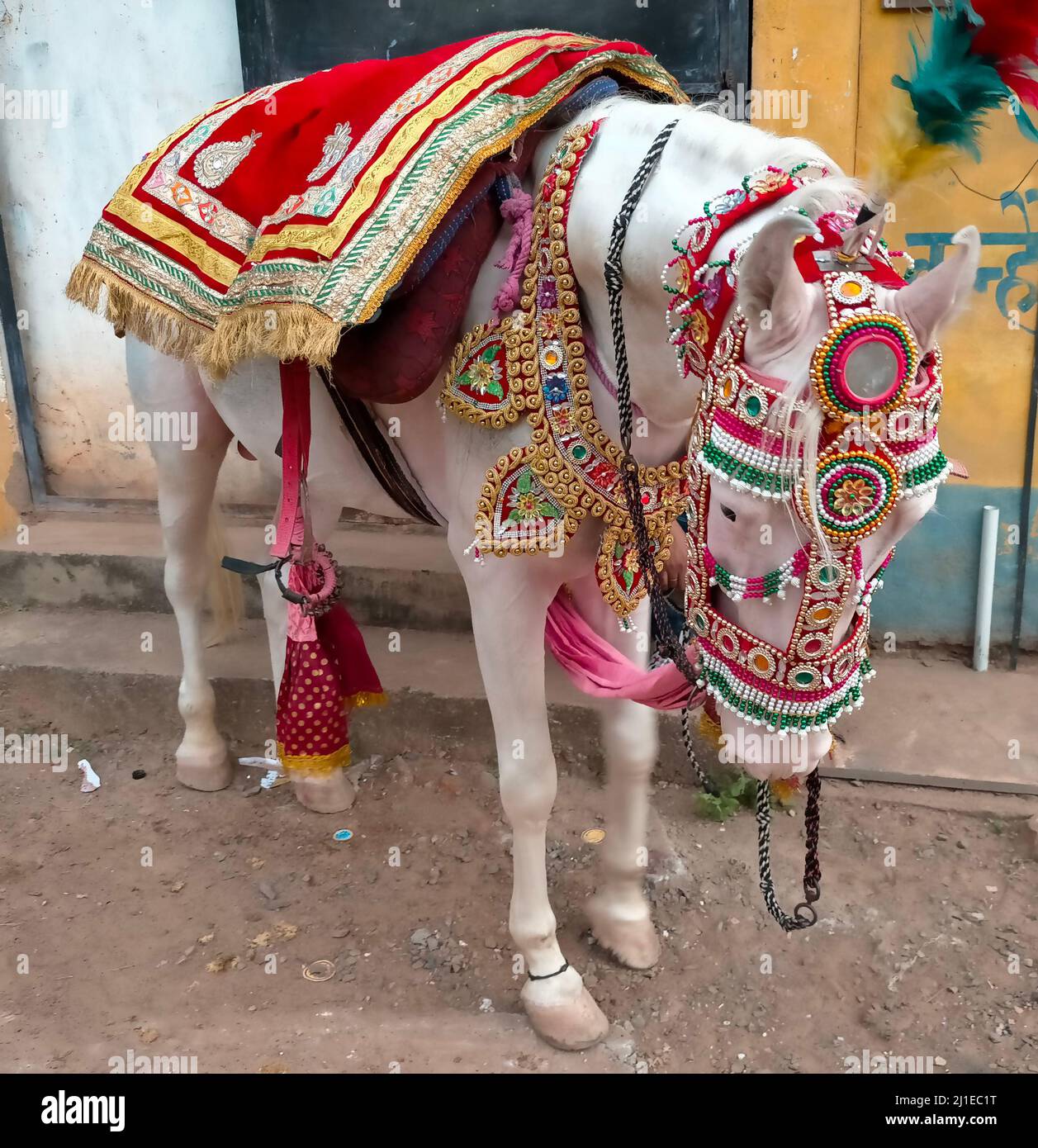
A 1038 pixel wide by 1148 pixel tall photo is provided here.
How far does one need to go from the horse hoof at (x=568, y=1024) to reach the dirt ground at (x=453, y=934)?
0.03 meters

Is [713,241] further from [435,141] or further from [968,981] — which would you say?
[968,981]

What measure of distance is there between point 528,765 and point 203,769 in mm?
1574

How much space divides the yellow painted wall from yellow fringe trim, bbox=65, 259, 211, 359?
6.50 ft

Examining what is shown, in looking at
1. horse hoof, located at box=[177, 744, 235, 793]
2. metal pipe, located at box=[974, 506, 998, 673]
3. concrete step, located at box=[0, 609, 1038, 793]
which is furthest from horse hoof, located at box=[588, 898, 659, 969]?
metal pipe, located at box=[974, 506, 998, 673]

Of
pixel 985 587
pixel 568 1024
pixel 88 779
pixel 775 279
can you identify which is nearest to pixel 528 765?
pixel 568 1024

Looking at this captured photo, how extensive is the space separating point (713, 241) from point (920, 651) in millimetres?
2671

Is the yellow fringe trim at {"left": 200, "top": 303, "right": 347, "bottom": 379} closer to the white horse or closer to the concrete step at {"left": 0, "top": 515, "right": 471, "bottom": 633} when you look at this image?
the white horse

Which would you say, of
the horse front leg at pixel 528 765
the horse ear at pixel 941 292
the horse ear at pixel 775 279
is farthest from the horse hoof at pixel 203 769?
the horse ear at pixel 941 292

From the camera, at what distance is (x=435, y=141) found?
1716 millimetres

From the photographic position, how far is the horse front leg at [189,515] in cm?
276

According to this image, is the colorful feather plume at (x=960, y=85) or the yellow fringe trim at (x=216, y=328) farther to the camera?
the yellow fringe trim at (x=216, y=328)

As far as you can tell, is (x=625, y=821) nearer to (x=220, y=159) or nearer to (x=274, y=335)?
(x=274, y=335)

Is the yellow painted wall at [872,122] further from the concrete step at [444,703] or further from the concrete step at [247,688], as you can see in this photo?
the concrete step at [247,688]

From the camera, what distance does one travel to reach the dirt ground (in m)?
2.17
